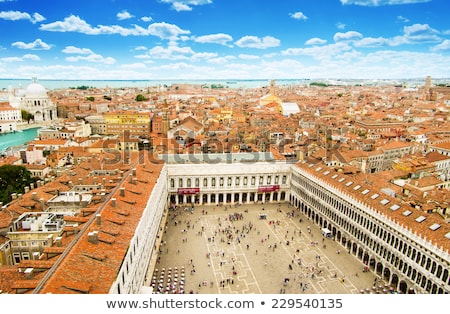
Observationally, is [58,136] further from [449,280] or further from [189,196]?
[449,280]

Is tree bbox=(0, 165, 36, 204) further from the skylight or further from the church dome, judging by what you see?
the church dome

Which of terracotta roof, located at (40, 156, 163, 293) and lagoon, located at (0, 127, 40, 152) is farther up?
terracotta roof, located at (40, 156, 163, 293)

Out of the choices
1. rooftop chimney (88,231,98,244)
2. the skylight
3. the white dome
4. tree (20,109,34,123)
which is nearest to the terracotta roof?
rooftop chimney (88,231,98,244)

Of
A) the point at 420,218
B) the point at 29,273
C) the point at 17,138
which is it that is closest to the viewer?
the point at 29,273

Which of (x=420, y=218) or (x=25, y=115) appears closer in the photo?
(x=420, y=218)

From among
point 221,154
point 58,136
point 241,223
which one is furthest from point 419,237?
point 58,136

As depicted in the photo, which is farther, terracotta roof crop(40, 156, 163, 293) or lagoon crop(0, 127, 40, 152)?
lagoon crop(0, 127, 40, 152)

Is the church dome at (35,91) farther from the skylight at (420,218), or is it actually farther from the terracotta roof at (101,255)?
the skylight at (420,218)

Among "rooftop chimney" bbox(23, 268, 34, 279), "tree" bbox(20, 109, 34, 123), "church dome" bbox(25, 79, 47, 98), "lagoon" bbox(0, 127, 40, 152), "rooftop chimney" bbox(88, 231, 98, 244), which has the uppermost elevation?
"church dome" bbox(25, 79, 47, 98)

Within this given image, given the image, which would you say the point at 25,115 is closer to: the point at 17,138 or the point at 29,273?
the point at 17,138

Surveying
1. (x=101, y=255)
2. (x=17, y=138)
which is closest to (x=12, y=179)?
Answer: (x=101, y=255)

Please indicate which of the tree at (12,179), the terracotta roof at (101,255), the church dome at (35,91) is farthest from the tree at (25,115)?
the terracotta roof at (101,255)
